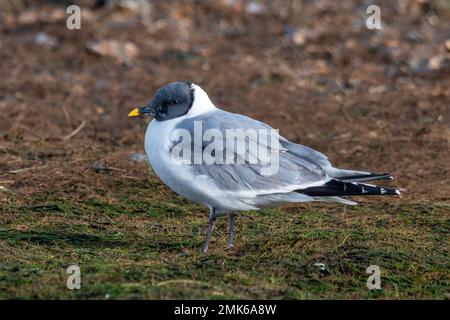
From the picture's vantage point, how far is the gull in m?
5.67

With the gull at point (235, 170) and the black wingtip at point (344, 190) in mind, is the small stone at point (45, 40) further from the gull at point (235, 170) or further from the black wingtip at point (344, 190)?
the black wingtip at point (344, 190)

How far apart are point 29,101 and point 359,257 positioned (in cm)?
565

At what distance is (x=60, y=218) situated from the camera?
253 inches

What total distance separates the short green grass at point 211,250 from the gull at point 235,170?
1.01 feet

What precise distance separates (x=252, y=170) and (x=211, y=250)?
0.59m

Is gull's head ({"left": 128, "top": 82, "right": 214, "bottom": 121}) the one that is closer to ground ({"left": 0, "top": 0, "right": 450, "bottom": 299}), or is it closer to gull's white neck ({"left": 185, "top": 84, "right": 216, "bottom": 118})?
gull's white neck ({"left": 185, "top": 84, "right": 216, "bottom": 118})

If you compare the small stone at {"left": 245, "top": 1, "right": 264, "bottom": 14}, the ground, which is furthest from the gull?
the small stone at {"left": 245, "top": 1, "right": 264, "bottom": 14}

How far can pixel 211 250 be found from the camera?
5.74 meters

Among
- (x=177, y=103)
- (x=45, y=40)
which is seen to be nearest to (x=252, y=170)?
(x=177, y=103)

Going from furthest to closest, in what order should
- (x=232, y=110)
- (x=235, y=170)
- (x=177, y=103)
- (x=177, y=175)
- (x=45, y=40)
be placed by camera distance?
(x=45, y=40), (x=232, y=110), (x=177, y=103), (x=235, y=170), (x=177, y=175)

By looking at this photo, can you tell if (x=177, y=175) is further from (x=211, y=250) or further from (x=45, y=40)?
(x=45, y=40)
